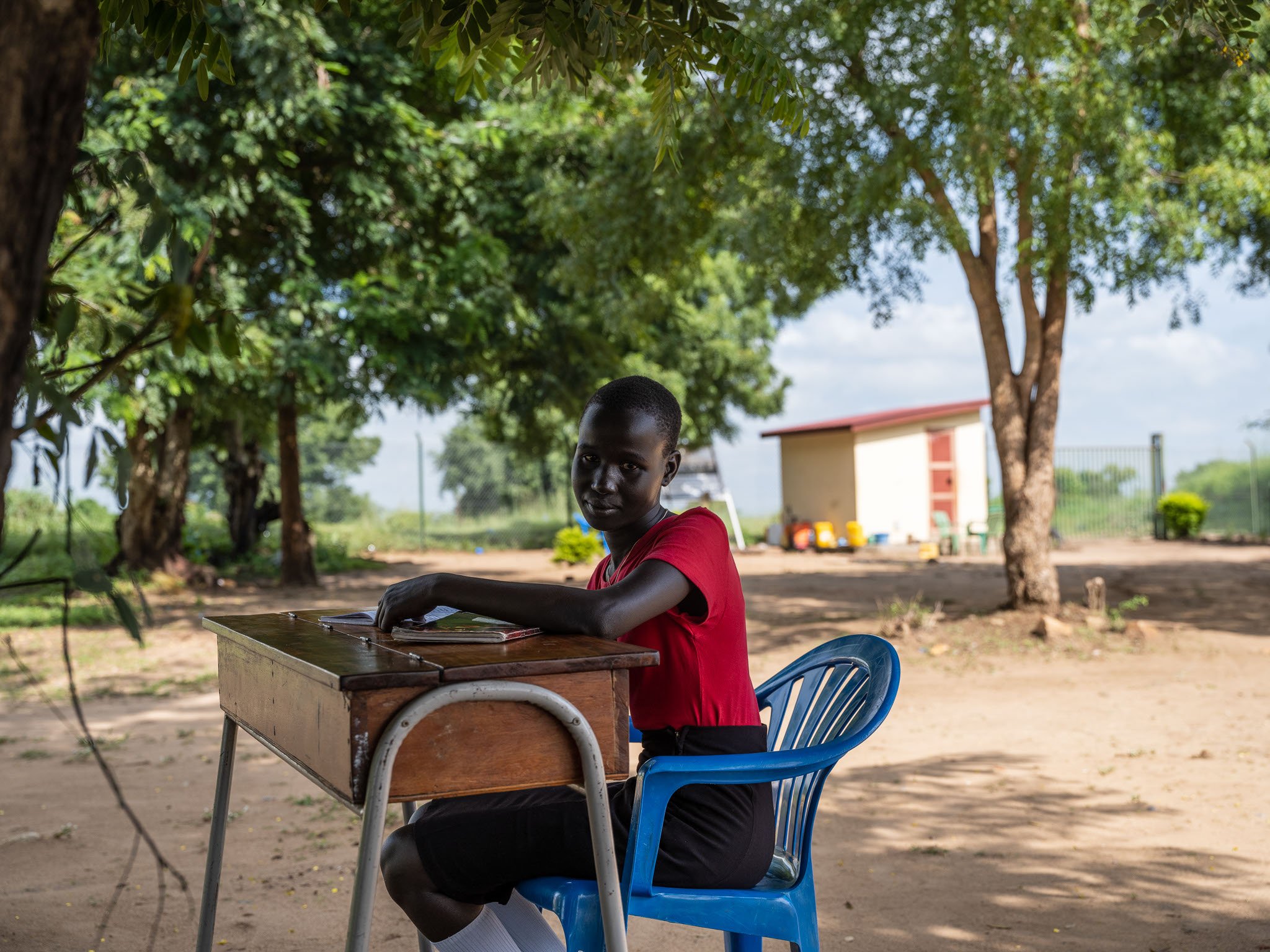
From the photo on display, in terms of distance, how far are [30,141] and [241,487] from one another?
19.6 m

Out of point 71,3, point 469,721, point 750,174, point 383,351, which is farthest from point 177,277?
point 383,351

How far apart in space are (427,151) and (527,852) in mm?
12536

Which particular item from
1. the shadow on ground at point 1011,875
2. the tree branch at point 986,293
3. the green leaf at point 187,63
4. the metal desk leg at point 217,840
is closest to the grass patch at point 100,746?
the shadow on ground at point 1011,875

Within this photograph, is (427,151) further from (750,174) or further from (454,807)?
(454,807)

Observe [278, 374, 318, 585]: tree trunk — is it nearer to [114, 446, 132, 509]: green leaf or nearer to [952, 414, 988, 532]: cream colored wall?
[952, 414, 988, 532]: cream colored wall

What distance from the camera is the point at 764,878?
99.3 inches

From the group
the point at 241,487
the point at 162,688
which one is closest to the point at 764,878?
the point at 162,688

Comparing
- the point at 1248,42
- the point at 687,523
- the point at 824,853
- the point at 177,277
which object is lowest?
the point at 824,853

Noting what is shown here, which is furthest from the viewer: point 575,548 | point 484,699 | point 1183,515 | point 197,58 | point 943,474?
point 943,474

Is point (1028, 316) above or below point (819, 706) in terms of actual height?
above

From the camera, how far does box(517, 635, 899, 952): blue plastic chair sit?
219 centimetres

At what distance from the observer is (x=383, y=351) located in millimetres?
13922

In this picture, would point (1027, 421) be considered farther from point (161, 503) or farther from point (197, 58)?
point (161, 503)

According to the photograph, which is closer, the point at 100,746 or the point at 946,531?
the point at 100,746
